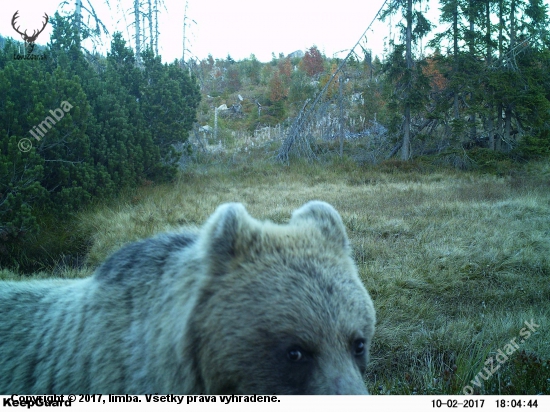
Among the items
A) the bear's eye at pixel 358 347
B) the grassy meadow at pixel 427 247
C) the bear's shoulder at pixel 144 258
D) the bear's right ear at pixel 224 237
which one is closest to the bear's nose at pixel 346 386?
the bear's eye at pixel 358 347

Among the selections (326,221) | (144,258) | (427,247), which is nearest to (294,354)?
(326,221)

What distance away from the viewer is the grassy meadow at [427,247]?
3.38 m

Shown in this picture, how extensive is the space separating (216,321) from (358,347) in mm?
675

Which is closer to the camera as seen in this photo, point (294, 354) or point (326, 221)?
point (294, 354)

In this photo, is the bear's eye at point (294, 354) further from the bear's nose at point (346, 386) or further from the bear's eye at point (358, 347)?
the bear's eye at point (358, 347)

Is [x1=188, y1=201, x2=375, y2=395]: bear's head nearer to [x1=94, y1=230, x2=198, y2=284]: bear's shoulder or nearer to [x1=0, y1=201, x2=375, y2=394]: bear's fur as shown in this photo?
[x1=0, y1=201, x2=375, y2=394]: bear's fur

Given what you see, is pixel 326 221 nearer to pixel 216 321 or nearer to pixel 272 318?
pixel 272 318

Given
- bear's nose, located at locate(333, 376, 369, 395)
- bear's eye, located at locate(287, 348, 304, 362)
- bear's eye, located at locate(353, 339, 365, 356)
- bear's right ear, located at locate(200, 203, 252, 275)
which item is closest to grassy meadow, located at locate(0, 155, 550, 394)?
bear's eye, located at locate(353, 339, 365, 356)

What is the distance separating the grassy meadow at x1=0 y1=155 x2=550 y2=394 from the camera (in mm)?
3385

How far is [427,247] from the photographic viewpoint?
21.0ft

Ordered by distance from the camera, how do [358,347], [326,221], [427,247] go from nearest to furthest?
[358,347] → [326,221] → [427,247]

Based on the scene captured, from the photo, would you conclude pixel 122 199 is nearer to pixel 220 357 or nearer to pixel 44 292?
pixel 44 292

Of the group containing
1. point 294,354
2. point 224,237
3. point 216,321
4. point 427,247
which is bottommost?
point 427,247

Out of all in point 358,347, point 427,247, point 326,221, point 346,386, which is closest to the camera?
point 346,386
